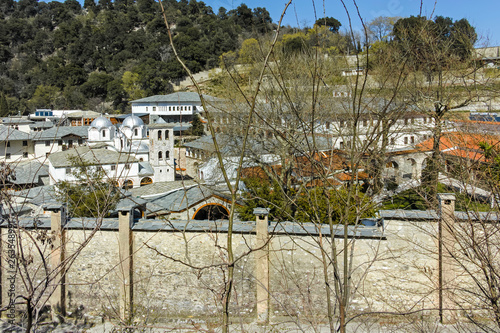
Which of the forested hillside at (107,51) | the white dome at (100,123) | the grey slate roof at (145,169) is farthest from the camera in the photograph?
the forested hillside at (107,51)

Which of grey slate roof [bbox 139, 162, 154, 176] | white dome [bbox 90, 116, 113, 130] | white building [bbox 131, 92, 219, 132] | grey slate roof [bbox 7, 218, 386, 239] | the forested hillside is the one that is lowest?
grey slate roof [bbox 7, 218, 386, 239]

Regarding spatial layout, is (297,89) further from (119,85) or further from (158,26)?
(158,26)

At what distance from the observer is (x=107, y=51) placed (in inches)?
2557

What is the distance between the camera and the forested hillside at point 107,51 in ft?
171

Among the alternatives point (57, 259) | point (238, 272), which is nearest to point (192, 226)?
point (238, 272)

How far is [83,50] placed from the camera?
2530 inches

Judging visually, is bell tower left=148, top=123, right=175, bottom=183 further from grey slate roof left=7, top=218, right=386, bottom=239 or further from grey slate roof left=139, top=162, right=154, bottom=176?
grey slate roof left=7, top=218, right=386, bottom=239

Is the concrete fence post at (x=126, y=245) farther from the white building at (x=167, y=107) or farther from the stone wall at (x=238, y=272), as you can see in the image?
the white building at (x=167, y=107)

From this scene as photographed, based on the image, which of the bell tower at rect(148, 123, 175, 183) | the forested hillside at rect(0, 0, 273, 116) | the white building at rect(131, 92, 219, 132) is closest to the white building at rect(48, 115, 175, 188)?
the bell tower at rect(148, 123, 175, 183)

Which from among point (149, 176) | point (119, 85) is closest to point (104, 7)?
point (119, 85)

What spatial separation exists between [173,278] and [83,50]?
209 feet

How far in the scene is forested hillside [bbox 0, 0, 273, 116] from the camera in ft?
171

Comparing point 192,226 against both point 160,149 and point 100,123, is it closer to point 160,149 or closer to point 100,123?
point 160,149

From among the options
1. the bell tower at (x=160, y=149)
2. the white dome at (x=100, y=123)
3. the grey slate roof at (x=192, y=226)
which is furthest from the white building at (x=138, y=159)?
the grey slate roof at (x=192, y=226)
